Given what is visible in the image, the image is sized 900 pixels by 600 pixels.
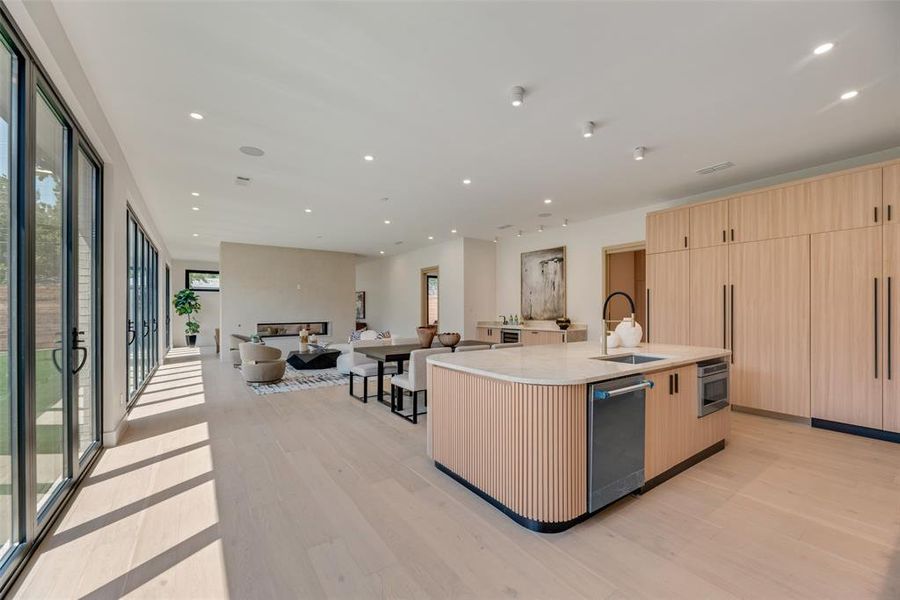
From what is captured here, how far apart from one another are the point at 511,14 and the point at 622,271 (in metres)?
5.94

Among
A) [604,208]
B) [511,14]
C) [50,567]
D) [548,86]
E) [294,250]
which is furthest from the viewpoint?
[294,250]

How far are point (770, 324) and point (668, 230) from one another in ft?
5.19

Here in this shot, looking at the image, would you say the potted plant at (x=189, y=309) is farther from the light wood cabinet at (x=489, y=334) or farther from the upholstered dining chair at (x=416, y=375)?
the upholstered dining chair at (x=416, y=375)

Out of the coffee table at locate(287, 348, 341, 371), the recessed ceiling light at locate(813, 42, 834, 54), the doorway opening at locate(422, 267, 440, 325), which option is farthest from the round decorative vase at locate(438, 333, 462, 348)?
the doorway opening at locate(422, 267, 440, 325)

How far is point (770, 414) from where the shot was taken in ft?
13.7

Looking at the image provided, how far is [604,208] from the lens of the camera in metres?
5.82

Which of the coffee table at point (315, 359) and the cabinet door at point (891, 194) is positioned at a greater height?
the cabinet door at point (891, 194)

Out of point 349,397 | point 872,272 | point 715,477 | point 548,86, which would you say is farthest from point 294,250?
point 872,272

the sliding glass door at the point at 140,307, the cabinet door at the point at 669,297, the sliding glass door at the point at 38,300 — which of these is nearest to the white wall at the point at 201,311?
the sliding glass door at the point at 140,307

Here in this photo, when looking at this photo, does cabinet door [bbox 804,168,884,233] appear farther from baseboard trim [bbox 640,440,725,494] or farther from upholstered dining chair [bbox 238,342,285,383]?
upholstered dining chair [bbox 238,342,285,383]

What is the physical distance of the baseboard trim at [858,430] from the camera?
3402mm

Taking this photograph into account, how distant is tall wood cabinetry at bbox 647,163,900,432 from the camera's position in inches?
135

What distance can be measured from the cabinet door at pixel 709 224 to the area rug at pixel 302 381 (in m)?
5.34

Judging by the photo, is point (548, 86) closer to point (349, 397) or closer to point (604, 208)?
point (604, 208)
